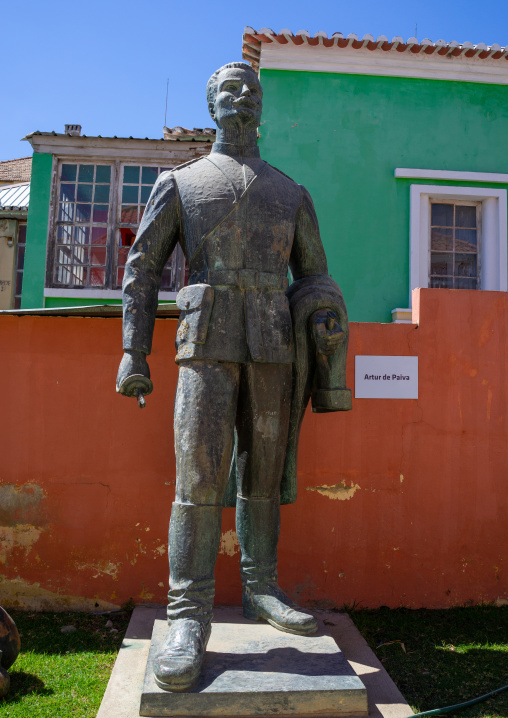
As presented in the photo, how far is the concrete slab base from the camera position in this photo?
2.70 metres

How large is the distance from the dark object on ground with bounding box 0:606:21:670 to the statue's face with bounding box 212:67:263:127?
270 centimetres

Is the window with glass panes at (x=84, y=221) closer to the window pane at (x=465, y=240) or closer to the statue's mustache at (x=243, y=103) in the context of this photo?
the window pane at (x=465, y=240)

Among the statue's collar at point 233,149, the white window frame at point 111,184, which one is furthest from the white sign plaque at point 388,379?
the white window frame at point 111,184

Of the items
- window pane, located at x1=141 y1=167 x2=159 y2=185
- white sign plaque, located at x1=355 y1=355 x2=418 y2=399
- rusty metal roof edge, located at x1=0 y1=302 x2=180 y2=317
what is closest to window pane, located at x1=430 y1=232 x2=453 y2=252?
window pane, located at x1=141 y1=167 x2=159 y2=185

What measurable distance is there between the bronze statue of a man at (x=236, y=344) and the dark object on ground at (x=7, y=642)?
1.05m

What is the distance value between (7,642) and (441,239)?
671 cm

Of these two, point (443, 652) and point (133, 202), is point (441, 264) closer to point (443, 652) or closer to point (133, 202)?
point (133, 202)

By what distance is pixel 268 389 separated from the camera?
3.03 meters

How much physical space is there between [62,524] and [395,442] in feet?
7.61

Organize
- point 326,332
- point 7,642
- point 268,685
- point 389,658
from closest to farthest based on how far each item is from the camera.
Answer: point 268,685
point 326,332
point 7,642
point 389,658

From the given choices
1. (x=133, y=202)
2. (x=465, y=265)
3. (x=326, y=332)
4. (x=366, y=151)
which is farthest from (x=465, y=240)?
(x=326, y=332)

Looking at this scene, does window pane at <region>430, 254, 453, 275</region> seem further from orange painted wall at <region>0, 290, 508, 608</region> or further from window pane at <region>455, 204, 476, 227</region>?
orange painted wall at <region>0, 290, 508, 608</region>

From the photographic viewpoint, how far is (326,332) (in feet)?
A: 9.95

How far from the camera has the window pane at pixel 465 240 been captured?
26.9ft
